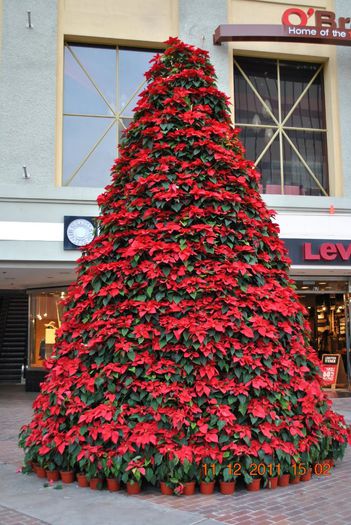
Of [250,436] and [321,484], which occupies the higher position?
[250,436]

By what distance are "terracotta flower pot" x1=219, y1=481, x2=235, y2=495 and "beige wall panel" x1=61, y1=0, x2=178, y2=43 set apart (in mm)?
11618

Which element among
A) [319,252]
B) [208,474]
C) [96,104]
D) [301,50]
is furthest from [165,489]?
[301,50]

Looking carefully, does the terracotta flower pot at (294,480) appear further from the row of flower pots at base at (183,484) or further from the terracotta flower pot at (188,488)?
the terracotta flower pot at (188,488)

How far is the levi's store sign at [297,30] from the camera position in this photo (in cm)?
1416

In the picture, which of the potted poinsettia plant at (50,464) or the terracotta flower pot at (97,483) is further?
the potted poinsettia plant at (50,464)

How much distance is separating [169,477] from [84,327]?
180 cm

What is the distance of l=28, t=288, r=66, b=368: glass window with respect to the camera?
16625 mm

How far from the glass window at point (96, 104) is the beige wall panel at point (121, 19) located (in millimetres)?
439

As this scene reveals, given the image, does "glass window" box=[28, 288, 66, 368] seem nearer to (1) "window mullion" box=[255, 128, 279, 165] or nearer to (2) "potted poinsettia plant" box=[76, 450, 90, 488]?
(1) "window mullion" box=[255, 128, 279, 165]

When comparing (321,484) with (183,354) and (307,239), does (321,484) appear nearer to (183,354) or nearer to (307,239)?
(183,354)

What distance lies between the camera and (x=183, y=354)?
567cm

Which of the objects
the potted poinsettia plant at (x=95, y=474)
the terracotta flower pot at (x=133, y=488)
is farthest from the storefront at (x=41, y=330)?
the terracotta flower pot at (x=133, y=488)

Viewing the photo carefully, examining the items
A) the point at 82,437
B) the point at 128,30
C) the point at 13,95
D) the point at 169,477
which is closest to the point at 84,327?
the point at 82,437

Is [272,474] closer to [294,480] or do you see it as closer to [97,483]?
[294,480]
